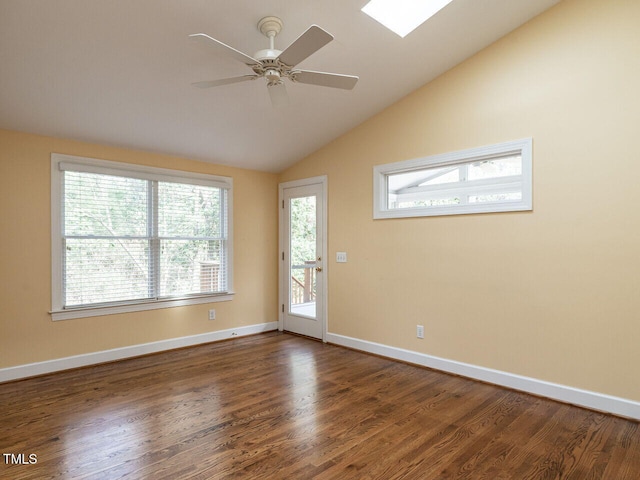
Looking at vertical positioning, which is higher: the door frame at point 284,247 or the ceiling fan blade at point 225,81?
the ceiling fan blade at point 225,81

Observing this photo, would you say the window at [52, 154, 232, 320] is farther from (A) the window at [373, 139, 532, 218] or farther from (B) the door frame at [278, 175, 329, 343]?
(A) the window at [373, 139, 532, 218]

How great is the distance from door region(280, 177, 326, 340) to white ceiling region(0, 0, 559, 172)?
1.04m

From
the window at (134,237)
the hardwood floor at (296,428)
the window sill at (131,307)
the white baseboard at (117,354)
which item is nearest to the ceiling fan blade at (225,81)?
the window at (134,237)

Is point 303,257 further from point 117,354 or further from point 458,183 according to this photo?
point 117,354

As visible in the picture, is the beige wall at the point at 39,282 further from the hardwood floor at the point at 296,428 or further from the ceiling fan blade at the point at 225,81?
the ceiling fan blade at the point at 225,81

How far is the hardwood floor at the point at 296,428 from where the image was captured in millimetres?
2084

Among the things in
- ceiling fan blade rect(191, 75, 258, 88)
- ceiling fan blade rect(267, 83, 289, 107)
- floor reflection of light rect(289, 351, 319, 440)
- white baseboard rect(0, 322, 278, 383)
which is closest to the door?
white baseboard rect(0, 322, 278, 383)

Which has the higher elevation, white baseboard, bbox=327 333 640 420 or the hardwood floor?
white baseboard, bbox=327 333 640 420

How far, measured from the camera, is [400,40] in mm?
3123

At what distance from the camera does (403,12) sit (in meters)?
3.01

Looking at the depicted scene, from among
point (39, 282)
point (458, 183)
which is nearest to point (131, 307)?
point (39, 282)

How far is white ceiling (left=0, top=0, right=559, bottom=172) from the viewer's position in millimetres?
2494

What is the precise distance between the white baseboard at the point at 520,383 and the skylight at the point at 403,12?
3084 mm

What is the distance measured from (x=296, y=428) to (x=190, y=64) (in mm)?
2915
